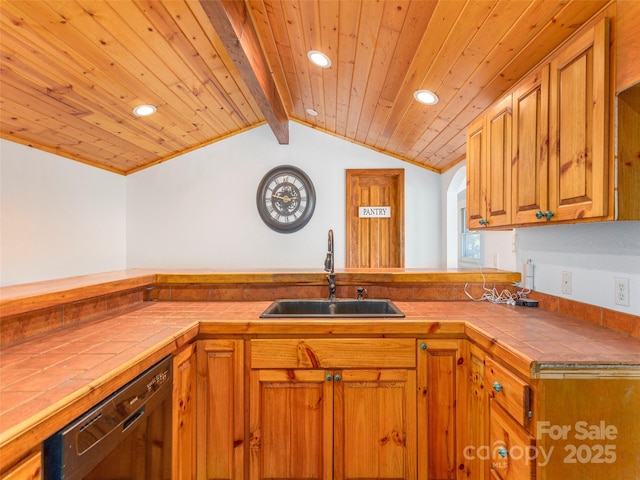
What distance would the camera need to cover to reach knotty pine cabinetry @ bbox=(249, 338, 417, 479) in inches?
58.0

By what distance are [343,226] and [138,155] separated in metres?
2.49

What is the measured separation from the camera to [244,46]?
6.25 ft

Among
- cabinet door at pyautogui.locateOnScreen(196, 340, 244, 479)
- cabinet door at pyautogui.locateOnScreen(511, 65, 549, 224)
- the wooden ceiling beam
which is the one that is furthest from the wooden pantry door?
cabinet door at pyautogui.locateOnScreen(196, 340, 244, 479)

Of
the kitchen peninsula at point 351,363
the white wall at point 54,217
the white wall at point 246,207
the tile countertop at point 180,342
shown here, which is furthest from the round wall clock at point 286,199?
the tile countertop at point 180,342

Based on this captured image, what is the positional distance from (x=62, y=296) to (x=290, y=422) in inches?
44.2

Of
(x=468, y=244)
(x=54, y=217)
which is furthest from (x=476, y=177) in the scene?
(x=54, y=217)

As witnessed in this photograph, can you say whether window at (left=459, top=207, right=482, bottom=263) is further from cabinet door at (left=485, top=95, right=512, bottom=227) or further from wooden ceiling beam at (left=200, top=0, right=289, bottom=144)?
wooden ceiling beam at (left=200, top=0, right=289, bottom=144)

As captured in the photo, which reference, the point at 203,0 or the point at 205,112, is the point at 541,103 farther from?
the point at 205,112

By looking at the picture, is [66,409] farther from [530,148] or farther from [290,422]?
[530,148]

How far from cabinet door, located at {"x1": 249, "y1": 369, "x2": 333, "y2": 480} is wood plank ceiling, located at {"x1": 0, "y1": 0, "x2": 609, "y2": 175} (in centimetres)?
174

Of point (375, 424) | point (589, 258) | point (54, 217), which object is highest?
point (54, 217)

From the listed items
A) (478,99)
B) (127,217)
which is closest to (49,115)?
(127,217)

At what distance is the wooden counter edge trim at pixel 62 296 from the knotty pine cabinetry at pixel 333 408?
780 millimetres

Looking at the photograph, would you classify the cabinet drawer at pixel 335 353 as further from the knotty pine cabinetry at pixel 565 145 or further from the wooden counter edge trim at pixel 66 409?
the knotty pine cabinetry at pixel 565 145
